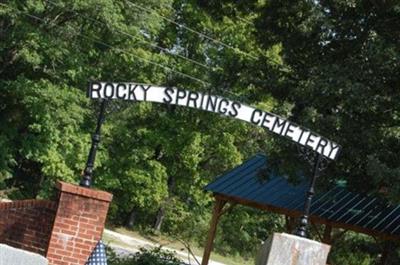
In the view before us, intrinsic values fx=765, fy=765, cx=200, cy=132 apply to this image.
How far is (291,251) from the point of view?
10.1m

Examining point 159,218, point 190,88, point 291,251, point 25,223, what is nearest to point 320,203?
point 291,251

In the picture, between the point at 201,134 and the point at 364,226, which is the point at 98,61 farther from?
the point at 364,226

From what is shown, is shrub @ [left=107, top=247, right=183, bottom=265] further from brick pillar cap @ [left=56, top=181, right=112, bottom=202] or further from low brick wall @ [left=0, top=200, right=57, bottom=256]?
brick pillar cap @ [left=56, top=181, right=112, bottom=202]

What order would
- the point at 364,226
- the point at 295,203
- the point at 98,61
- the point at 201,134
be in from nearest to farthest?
the point at 364,226
the point at 295,203
the point at 98,61
the point at 201,134

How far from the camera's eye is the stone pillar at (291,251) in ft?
32.9

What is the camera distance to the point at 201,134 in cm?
3922

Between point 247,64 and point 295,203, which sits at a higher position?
point 247,64

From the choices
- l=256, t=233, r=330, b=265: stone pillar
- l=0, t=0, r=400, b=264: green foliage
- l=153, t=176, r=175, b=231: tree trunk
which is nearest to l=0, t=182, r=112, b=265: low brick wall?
l=256, t=233, r=330, b=265: stone pillar

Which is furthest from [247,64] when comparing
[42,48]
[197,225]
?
[197,225]

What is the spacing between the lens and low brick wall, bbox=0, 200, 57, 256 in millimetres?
10789

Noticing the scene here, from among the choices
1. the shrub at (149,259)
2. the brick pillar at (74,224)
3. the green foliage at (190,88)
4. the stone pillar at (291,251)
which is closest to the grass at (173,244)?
the green foliage at (190,88)

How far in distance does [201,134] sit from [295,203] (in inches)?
809

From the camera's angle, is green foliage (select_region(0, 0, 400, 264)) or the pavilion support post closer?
green foliage (select_region(0, 0, 400, 264))

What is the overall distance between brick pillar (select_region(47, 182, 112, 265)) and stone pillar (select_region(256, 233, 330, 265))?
234 centimetres
